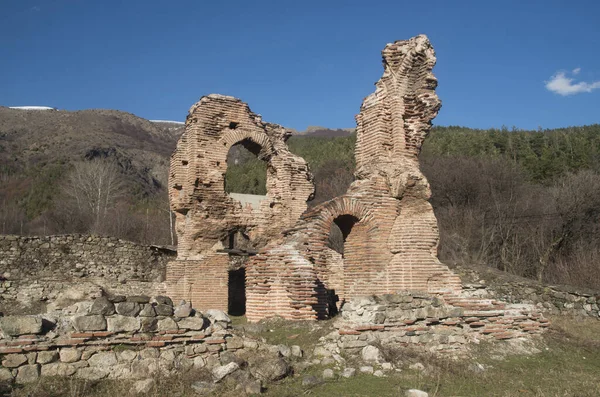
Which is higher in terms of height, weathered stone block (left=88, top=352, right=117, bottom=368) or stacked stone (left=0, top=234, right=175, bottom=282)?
stacked stone (left=0, top=234, right=175, bottom=282)

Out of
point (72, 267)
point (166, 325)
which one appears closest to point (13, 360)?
point (166, 325)

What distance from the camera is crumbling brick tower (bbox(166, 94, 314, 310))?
1364 centimetres

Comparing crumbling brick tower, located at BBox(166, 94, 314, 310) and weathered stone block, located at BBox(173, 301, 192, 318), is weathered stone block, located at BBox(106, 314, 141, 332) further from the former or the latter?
crumbling brick tower, located at BBox(166, 94, 314, 310)

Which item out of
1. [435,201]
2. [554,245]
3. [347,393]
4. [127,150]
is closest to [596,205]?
[554,245]

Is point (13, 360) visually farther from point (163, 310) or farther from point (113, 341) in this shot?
point (163, 310)

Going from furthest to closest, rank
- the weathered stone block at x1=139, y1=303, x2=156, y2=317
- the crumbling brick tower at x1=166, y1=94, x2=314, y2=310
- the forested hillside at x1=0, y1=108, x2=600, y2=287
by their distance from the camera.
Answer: the forested hillside at x1=0, y1=108, x2=600, y2=287
the crumbling brick tower at x1=166, y1=94, x2=314, y2=310
the weathered stone block at x1=139, y1=303, x2=156, y2=317

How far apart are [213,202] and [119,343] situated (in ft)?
28.6

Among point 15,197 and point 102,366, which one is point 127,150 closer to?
point 15,197

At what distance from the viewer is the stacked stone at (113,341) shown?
4973mm

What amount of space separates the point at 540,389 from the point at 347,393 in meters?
2.23

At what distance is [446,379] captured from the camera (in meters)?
6.18

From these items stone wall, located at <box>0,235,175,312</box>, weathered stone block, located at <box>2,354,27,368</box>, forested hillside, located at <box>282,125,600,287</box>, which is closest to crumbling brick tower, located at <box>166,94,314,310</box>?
stone wall, located at <box>0,235,175,312</box>

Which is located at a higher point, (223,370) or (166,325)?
(166,325)

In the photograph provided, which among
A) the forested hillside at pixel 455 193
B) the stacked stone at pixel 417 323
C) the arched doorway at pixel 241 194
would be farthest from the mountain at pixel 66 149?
the stacked stone at pixel 417 323
